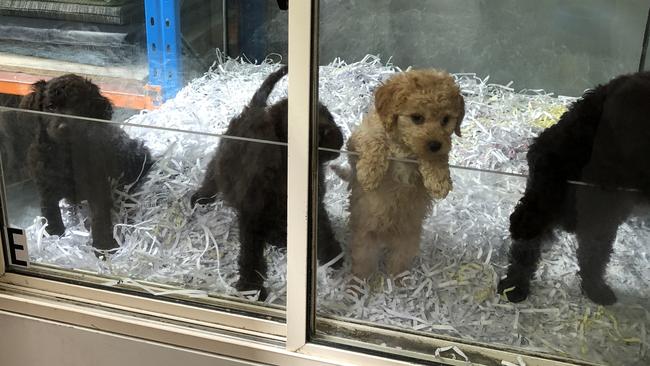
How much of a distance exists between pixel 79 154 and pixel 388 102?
0.76 metres

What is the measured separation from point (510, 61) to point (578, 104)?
23 cm

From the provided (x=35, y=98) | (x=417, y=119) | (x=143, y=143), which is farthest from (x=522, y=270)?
(x=35, y=98)

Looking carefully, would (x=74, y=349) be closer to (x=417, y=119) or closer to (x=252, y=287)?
(x=252, y=287)

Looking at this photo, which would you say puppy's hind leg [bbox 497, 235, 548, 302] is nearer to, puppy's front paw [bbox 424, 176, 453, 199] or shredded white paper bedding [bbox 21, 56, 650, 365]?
shredded white paper bedding [bbox 21, 56, 650, 365]

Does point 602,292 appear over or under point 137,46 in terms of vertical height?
under

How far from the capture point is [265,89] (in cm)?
132

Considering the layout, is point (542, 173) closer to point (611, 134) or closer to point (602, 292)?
point (611, 134)

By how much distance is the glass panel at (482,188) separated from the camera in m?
1.18

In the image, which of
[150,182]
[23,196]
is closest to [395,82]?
[150,182]

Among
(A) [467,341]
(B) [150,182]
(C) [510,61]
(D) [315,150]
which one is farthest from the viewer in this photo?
(B) [150,182]

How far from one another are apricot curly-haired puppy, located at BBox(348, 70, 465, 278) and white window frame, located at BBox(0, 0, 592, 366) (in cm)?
16

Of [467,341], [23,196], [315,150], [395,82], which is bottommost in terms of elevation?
[467,341]

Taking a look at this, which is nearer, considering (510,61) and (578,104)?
(578,104)

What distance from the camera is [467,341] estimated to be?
1.20 metres
